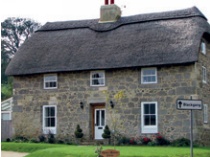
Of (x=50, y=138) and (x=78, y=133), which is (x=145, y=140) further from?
(x=50, y=138)

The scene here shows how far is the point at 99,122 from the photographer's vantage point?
27.8m

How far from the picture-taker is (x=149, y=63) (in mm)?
25797

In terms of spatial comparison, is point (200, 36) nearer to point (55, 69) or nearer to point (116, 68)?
point (116, 68)

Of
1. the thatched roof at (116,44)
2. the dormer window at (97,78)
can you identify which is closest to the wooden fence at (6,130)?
the thatched roof at (116,44)

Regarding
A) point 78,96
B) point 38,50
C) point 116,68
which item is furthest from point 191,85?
point 38,50

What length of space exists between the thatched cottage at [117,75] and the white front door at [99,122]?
0.06 meters

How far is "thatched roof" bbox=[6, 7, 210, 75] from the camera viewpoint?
26.0 meters

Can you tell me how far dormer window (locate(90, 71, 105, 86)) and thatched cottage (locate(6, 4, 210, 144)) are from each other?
0.19ft

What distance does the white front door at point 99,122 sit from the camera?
1089 inches

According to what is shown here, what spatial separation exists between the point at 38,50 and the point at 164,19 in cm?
839

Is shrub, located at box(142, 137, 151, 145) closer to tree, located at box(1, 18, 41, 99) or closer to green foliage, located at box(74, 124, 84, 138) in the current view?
green foliage, located at box(74, 124, 84, 138)

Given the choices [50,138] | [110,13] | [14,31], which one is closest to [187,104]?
[50,138]

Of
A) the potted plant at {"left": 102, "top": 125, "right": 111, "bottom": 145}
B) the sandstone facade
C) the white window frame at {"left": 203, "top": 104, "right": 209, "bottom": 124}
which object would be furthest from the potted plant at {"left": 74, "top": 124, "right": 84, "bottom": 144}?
the white window frame at {"left": 203, "top": 104, "right": 209, "bottom": 124}

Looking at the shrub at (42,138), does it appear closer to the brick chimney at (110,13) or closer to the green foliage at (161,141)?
the green foliage at (161,141)
